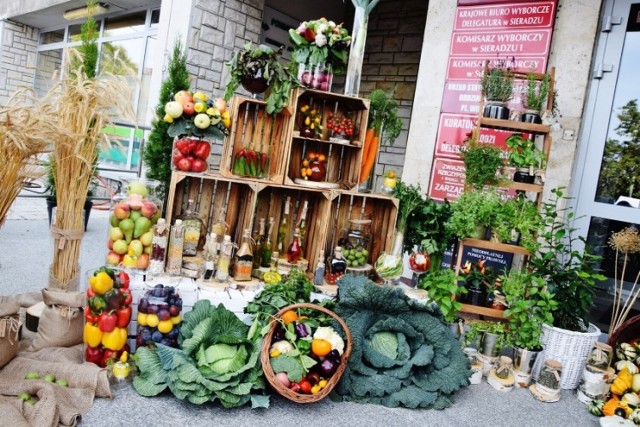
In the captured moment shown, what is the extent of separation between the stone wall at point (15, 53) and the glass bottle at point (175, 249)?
937cm

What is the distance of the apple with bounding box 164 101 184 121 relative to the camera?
127 inches

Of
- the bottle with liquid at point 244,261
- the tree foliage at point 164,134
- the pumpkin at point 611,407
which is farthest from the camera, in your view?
the tree foliage at point 164,134

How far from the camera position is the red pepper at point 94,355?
2635mm

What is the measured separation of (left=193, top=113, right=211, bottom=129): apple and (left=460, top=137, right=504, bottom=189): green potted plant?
1.85 meters

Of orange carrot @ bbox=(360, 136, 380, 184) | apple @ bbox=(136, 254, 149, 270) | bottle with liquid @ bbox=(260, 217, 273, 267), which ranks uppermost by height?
orange carrot @ bbox=(360, 136, 380, 184)

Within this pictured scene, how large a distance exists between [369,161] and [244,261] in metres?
1.23

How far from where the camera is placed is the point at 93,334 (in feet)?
8.52

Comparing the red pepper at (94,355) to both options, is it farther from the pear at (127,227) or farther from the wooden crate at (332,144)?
the wooden crate at (332,144)

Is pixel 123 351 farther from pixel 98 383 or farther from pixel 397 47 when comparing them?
pixel 397 47

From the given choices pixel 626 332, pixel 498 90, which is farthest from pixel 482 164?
pixel 626 332

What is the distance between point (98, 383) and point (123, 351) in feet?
0.85

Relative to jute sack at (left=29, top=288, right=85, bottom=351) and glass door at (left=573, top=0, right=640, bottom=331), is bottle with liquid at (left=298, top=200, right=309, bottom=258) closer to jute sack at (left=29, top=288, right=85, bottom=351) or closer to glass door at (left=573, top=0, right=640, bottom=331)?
jute sack at (left=29, top=288, right=85, bottom=351)

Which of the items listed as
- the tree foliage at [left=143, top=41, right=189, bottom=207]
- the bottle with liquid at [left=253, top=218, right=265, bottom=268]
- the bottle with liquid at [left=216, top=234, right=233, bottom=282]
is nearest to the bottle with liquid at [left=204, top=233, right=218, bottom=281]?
the bottle with liquid at [left=216, top=234, right=233, bottom=282]

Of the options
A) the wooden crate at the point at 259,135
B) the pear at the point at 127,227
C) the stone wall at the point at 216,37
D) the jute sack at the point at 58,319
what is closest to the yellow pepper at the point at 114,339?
the jute sack at the point at 58,319
